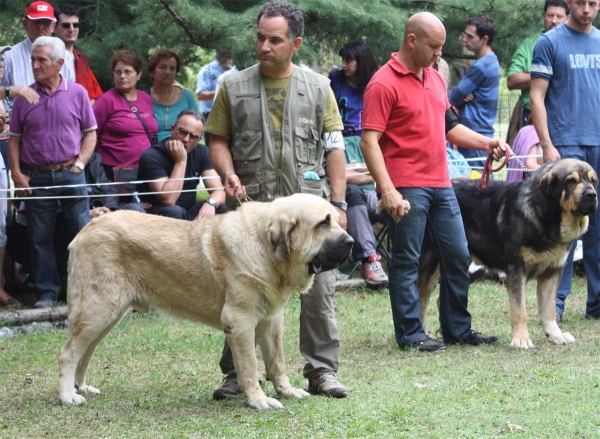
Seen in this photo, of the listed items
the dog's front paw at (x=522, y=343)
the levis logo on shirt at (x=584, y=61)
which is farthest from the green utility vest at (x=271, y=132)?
the levis logo on shirt at (x=584, y=61)

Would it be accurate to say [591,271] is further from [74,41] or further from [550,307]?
[74,41]

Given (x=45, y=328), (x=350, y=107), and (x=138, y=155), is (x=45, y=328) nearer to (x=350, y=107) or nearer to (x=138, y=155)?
(x=138, y=155)

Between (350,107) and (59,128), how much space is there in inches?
150

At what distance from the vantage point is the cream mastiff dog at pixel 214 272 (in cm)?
543

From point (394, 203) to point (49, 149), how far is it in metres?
3.79

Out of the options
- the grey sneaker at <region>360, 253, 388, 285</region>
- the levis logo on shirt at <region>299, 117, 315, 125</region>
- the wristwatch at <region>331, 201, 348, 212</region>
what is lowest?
the grey sneaker at <region>360, 253, 388, 285</region>

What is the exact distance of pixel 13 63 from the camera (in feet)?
32.1

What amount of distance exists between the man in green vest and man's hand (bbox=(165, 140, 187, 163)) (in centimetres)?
361

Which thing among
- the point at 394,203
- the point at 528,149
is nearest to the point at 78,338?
the point at 394,203

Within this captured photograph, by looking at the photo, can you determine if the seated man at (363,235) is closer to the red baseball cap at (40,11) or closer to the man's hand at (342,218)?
the red baseball cap at (40,11)

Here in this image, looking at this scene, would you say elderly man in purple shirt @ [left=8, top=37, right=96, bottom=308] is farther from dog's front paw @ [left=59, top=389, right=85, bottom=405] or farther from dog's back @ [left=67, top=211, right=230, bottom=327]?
dog's front paw @ [left=59, top=389, right=85, bottom=405]

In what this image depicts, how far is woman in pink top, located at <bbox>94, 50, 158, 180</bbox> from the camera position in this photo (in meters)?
10.1

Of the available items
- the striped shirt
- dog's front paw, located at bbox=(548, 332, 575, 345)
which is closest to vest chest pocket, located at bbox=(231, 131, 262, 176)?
dog's front paw, located at bbox=(548, 332, 575, 345)

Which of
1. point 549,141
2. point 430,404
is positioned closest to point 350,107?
point 549,141
